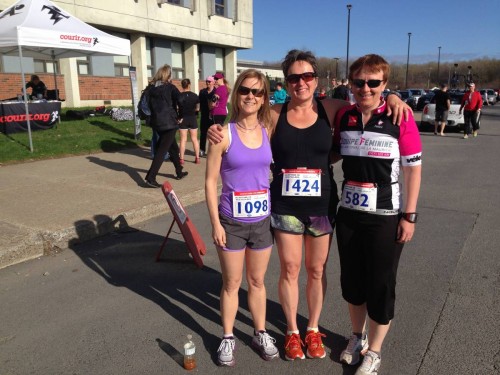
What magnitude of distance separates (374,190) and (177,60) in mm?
24884

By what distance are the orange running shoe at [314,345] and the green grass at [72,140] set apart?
840 centimetres

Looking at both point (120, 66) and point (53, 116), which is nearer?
point (53, 116)

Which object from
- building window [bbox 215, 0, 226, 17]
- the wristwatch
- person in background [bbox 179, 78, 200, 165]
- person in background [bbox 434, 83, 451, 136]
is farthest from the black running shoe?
building window [bbox 215, 0, 226, 17]

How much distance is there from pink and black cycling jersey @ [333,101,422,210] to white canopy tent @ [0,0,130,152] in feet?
29.9

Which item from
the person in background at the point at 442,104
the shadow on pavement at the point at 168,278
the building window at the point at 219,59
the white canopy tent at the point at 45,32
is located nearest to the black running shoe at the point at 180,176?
the shadow on pavement at the point at 168,278

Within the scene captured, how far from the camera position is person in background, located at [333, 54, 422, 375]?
2.43 m

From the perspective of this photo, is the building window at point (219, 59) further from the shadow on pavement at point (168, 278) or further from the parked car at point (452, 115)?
the shadow on pavement at point (168, 278)

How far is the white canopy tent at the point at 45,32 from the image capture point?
30.7 feet

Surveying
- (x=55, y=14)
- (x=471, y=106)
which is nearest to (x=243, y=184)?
(x=55, y=14)

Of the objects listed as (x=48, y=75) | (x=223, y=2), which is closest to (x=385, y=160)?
(x=48, y=75)

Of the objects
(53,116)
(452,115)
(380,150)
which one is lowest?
(452,115)

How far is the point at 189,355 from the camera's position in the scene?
8.64ft

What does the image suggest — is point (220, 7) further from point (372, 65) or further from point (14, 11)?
point (372, 65)

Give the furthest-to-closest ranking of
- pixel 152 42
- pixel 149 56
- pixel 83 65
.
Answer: pixel 149 56 → pixel 152 42 → pixel 83 65
